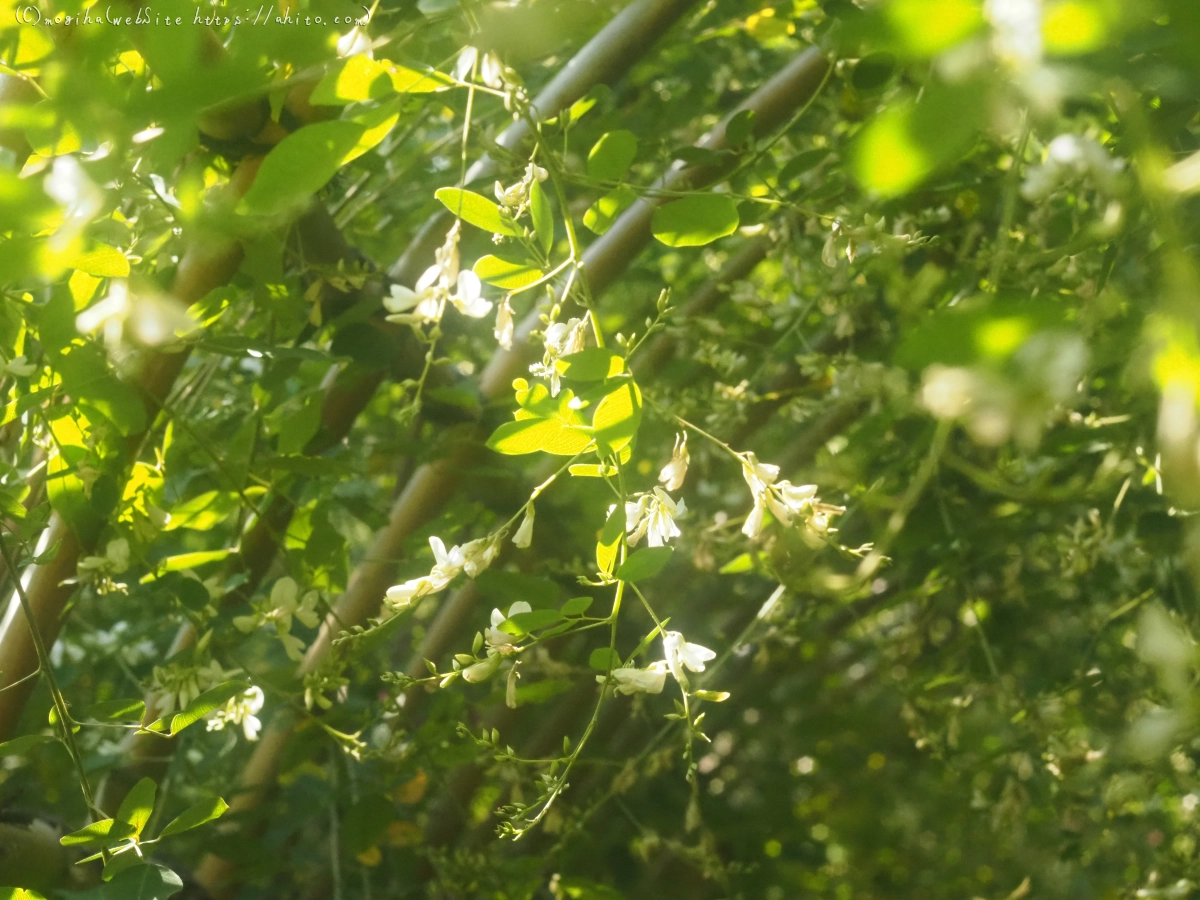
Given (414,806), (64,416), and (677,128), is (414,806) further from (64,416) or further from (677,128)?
(677,128)

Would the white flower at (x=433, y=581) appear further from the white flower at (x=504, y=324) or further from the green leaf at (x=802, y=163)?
the green leaf at (x=802, y=163)

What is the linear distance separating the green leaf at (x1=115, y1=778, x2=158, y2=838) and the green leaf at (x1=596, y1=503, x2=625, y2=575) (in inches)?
10.4

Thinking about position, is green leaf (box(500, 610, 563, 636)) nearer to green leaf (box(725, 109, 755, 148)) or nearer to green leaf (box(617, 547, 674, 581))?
green leaf (box(617, 547, 674, 581))

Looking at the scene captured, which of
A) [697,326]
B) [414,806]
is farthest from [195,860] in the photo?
[697,326]

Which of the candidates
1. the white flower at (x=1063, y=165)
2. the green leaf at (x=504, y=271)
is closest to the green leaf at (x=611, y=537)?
the green leaf at (x=504, y=271)

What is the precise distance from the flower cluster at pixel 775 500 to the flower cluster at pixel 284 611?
303 mm

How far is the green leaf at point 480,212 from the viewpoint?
16.7 inches

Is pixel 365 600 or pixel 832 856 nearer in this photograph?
pixel 365 600

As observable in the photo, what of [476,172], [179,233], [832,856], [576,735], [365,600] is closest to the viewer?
[179,233]


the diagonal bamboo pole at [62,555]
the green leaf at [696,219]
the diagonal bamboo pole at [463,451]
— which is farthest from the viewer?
the diagonal bamboo pole at [463,451]

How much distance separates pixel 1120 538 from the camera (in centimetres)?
77

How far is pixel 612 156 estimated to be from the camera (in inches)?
17.6

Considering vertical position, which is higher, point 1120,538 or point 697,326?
point 697,326

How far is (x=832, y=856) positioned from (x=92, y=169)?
162 centimetres
